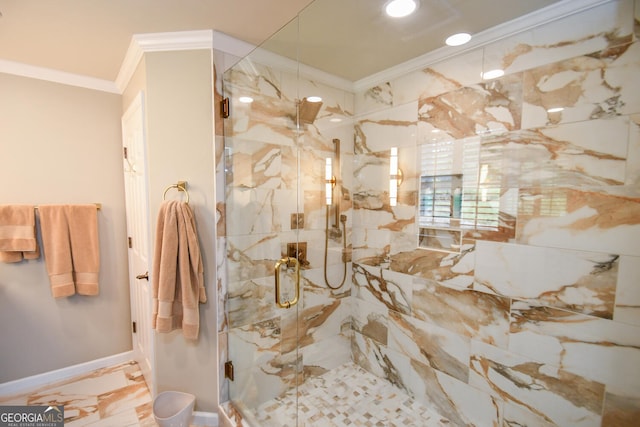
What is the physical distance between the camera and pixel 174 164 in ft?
5.41

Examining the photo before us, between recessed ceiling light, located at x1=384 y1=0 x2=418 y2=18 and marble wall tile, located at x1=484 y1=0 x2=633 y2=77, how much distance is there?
0.50m

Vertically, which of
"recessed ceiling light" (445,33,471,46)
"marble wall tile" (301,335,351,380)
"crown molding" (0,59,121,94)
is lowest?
→ "marble wall tile" (301,335,351,380)

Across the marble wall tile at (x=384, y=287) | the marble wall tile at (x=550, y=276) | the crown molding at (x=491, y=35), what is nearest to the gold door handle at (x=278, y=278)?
the marble wall tile at (x=384, y=287)

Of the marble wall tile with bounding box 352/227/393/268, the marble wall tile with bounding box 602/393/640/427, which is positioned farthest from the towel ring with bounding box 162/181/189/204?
the marble wall tile with bounding box 602/393/640/427

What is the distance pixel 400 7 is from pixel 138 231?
228cm

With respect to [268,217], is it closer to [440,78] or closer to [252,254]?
[252,254]

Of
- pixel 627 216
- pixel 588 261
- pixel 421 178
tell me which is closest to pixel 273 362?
pixel 421 178

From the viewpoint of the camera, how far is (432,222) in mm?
1820

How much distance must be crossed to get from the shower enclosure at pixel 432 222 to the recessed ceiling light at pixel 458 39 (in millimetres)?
41

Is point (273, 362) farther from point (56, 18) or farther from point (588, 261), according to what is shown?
point (56, 18)

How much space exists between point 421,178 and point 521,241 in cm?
70

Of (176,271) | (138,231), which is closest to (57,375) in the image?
(138,231)

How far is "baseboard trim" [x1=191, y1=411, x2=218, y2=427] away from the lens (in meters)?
1.76

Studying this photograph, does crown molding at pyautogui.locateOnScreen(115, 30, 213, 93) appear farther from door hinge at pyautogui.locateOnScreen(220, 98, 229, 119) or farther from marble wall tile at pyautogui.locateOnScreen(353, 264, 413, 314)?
marble wall tile at pyautogui.locateOnScreen(353, 264, 413, 314)
